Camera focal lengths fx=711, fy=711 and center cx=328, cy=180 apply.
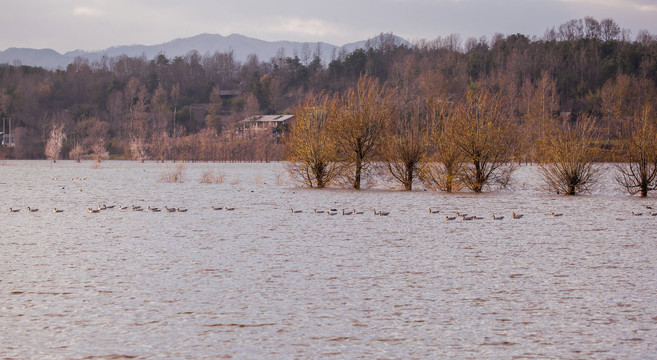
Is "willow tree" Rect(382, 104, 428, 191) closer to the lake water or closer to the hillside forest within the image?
the lake water

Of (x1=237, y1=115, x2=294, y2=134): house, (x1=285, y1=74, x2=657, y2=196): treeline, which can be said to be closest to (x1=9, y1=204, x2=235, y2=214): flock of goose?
(x1=285, y1=74, x2=657, y2=196): treeline

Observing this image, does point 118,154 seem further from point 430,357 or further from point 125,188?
point 430,357

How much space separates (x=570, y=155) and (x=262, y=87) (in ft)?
429

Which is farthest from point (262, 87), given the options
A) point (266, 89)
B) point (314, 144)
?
point (314, 144)

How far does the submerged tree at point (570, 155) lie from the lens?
124 feet

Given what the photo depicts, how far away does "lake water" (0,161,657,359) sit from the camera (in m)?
10.1

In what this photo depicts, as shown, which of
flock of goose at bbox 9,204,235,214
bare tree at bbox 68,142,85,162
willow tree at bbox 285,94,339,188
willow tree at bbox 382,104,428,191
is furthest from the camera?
bare tree at bbox 68,142,85,162

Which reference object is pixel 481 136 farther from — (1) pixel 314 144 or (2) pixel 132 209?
(2) pixel 132 209

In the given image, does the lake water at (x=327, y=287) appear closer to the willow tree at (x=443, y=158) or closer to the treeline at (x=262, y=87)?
the willow tree at (x=443, y=158)

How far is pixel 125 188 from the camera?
48.7 meters

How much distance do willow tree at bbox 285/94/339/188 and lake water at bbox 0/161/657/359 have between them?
15.9 meters

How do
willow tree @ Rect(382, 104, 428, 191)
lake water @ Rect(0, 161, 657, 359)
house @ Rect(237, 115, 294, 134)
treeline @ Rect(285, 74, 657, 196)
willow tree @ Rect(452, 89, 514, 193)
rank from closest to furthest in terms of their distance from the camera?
lake water @ Rect(0, 161, 657, 359), treeline @ Rect(285, 74, 657, 196), willow tree @ Rect(452, 89, 514, 193), willow tree @ Rect(382, 104, 428, 191), house @ Rect(237, 115, 294, 134)

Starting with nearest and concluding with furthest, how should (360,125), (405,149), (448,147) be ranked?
(448,147), (405,149), (360,125)

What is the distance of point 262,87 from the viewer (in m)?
164
